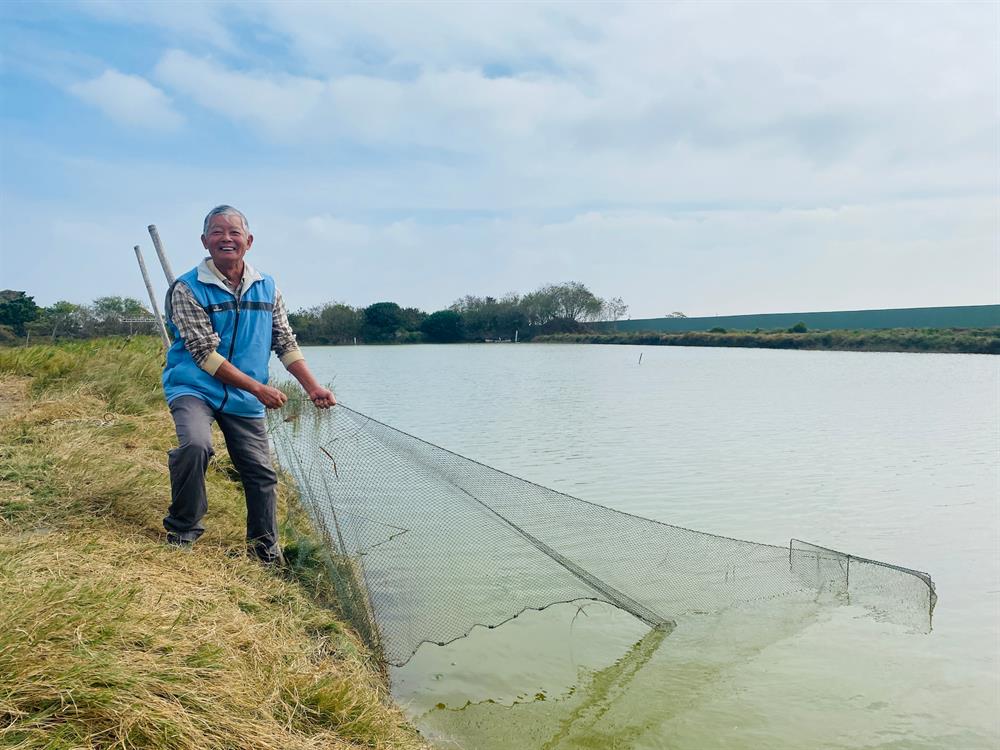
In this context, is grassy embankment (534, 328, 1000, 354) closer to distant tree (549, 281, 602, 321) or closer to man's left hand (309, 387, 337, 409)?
distant tree (549, 281, 602, 321)

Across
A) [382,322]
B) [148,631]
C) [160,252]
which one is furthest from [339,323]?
[148,631]

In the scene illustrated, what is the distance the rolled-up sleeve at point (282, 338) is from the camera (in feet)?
13.4

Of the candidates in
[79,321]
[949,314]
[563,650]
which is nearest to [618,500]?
[563,650]

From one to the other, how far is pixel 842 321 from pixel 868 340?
741 inches

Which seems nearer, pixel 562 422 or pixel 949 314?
pixel 562 422

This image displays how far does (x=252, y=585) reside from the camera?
3602mm

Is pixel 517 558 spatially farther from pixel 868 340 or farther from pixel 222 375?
pixel 868 340

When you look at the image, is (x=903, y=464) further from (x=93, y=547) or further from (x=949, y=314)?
(x=949, y=314)

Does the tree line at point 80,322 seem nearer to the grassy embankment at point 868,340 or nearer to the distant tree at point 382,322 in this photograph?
the grassy embankment at point 868,340

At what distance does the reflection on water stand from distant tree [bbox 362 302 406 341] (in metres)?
66.7

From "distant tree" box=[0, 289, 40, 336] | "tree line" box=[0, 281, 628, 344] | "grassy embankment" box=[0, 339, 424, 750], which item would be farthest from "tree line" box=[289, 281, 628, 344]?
"grassy embankment" box=[0, 339, 424, 750]

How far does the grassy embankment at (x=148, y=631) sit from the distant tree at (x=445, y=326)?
84154mm

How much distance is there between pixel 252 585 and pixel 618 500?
5419 mm

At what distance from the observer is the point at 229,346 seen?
3.75m
